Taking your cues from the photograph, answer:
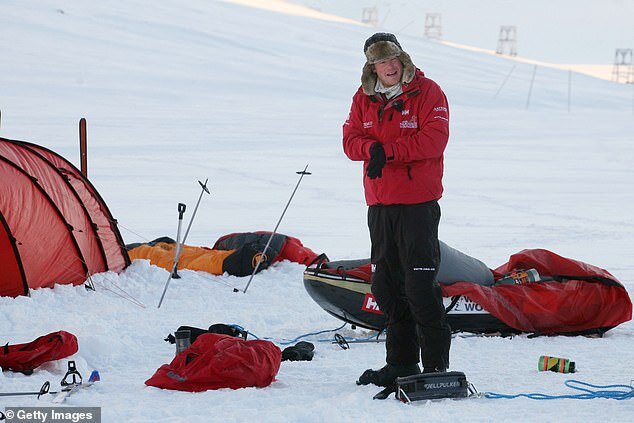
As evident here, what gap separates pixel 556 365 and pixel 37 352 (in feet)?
7.77

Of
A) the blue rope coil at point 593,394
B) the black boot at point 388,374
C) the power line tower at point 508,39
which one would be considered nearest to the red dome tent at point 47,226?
the black boot at point 388,374

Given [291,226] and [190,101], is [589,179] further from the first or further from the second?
[190,101]

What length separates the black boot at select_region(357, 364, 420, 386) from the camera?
13.8ft

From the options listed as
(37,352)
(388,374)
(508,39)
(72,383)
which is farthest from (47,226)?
(508,39)

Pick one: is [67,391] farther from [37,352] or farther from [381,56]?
[381,56]

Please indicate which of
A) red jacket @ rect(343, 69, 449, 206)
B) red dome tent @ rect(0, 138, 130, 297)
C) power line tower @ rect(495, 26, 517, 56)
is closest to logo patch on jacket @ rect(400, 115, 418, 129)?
red jacket @ rect(343, 69, 449, 206)

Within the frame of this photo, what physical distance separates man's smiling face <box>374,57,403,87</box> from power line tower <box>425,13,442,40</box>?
Result: 5549 centimetres

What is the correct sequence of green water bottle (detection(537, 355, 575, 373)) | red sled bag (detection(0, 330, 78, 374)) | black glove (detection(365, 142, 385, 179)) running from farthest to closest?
green water bottle (detection(537, 355, 575, 373))
red sled bag (detection(0, 330, 78, 374))
black glove (detection(365, 142, 385, 179))

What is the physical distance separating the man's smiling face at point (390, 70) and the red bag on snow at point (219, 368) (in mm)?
1270

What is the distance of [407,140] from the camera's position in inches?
159

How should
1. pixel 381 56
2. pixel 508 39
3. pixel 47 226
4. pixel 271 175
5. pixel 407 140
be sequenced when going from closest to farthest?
pixel 407 140 < pixel 381 56 < pixel 47 226 < pixel 271 175 < pixel 508 39

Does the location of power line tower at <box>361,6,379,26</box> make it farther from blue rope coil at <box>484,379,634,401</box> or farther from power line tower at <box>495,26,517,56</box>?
blue rope coil at <box>484,379,634,401</box>

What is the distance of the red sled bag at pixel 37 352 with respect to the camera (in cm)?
452

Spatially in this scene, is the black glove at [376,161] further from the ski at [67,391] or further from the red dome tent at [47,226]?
the red dome tent at [47,226]
